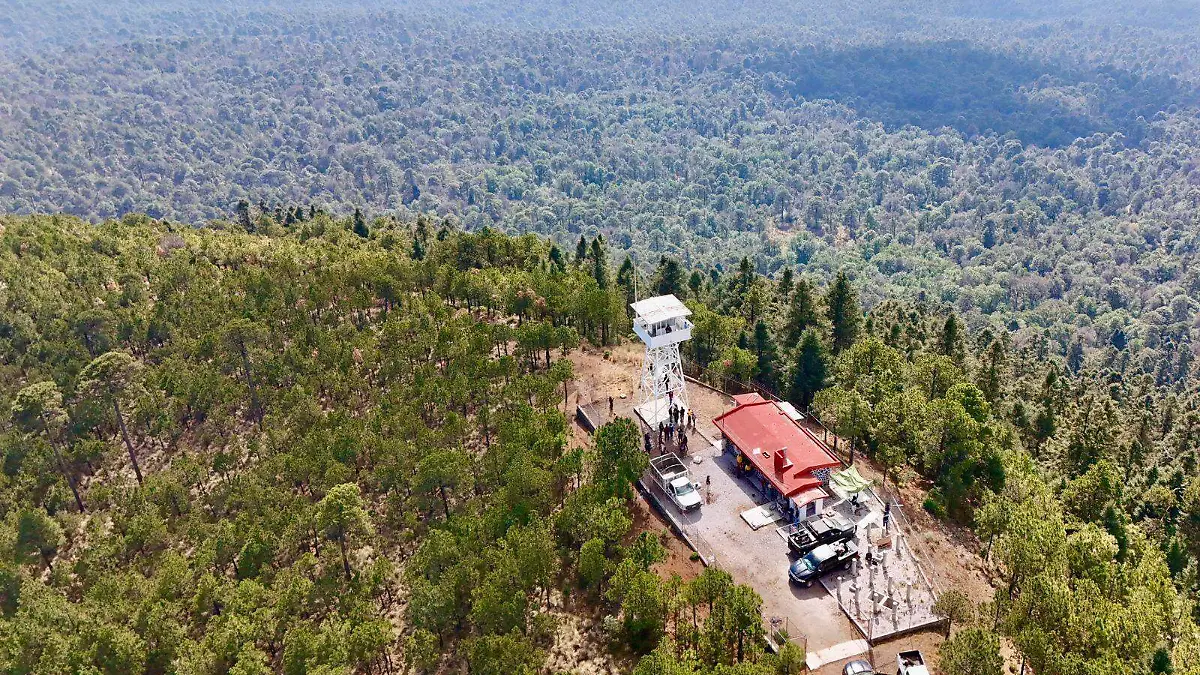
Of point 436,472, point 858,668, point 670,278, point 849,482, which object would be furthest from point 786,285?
point 858,668

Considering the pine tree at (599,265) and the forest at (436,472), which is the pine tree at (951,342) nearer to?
the forest at (436,472)

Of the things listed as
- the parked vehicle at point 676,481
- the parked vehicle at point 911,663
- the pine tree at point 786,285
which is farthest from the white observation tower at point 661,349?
the pine tree at point 786,285

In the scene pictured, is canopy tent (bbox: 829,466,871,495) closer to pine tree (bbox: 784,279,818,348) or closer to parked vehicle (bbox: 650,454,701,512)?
parked vehicle (bbox: 650,454,701,512)

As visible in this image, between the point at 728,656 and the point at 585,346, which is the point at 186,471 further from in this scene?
the point at 728,656

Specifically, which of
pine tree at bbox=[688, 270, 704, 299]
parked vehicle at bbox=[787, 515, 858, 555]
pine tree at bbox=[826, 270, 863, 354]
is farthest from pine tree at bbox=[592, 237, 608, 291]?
parked vehicle at bbox=[787, 515, 858, 555]

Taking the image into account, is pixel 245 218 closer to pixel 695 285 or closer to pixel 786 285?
pixel 695 285
